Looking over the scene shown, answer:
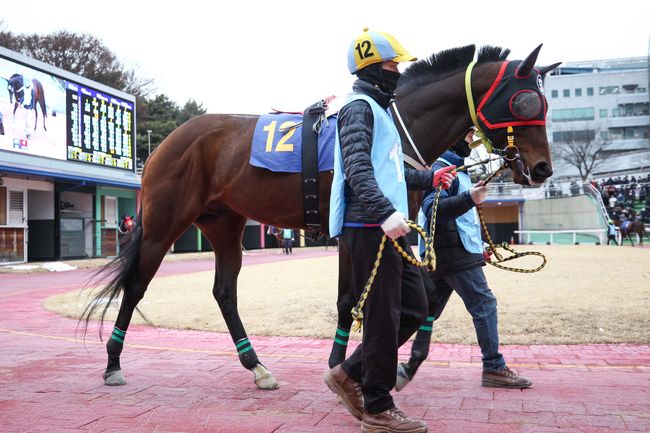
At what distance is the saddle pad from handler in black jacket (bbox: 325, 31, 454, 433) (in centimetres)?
71

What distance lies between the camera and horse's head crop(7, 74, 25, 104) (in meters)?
19.2

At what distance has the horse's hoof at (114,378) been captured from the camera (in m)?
4.36

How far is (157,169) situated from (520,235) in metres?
39.5

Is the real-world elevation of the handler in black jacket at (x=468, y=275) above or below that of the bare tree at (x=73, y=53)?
below

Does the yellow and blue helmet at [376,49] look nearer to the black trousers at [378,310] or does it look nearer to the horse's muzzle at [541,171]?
the black trousers at [378,310]

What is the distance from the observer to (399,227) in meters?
2.71

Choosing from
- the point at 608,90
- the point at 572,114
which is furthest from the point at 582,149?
the point at 608,90

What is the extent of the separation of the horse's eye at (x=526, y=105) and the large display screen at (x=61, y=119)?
1881 centimetres

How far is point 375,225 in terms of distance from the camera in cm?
302

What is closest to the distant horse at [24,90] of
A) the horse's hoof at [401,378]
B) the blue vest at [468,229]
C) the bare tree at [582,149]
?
the blue vest at [468,229]

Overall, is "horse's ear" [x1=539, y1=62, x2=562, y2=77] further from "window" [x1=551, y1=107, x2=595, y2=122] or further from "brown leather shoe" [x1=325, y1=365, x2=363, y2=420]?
"window" [x1=551, y1=107, x2=595, y2=122]

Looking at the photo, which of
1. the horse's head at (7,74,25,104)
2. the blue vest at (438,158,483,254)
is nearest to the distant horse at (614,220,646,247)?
the horse's head at (7,74,25,104)

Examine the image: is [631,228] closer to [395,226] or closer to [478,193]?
[478,193]

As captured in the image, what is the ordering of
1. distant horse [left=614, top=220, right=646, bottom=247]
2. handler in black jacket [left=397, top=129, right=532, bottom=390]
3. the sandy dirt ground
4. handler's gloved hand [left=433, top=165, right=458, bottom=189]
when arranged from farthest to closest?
distant horse [left=614, top=220, right=646, bottom=247] < the sandy dirt ground < handler in black jacket [left=397, top=129, right=532, bottom=390] < handler's gloved hand [left=433, top=165, right=458, bottom=189]
